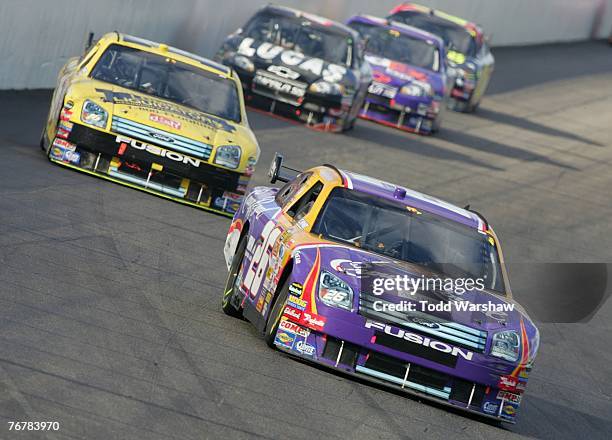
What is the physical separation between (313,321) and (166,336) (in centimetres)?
89

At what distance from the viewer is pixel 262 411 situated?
708 centimetres

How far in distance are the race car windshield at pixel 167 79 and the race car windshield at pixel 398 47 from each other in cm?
1027

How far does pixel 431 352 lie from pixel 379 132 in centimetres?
1619

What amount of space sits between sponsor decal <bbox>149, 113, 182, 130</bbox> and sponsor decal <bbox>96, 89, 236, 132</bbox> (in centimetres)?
17

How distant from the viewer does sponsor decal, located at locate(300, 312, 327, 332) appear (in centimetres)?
807

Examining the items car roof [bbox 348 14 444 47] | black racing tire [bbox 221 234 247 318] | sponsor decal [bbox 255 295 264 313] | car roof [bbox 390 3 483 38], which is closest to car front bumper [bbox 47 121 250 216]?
black racing tire [bbox 221 234 247 318]

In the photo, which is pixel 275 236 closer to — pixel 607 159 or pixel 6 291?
pixel 6 291

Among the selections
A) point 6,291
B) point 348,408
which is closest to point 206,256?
point 6,291

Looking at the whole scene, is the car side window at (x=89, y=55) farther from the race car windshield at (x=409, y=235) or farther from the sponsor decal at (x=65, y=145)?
the race car windshield at (x=409, y=235)

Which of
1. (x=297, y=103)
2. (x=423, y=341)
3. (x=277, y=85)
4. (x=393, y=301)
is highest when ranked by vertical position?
(x=393, y=301)

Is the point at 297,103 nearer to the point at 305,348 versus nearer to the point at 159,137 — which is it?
the point at 159,137

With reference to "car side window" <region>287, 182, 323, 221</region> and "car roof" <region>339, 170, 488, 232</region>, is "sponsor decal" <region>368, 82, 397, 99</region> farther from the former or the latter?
"car side window" <region>287, 182, 323, 221</region>

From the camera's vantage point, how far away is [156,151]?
13695 mm

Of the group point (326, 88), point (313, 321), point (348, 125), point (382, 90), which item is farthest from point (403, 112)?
point (313, 321)
